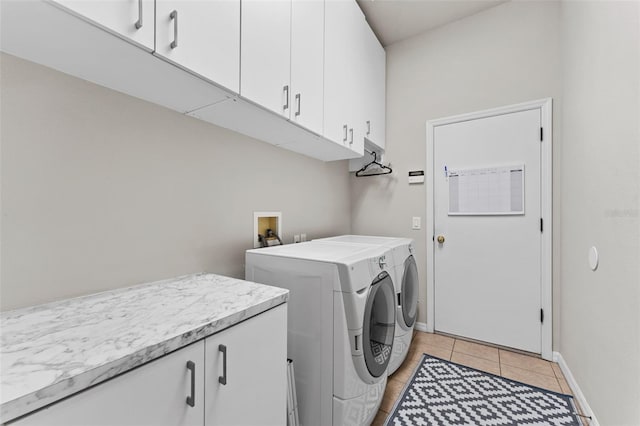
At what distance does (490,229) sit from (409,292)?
92cm

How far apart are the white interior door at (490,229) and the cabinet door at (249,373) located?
6.42ft

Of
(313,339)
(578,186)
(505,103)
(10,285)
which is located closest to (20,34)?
(10,285)

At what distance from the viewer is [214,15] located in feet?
3.34

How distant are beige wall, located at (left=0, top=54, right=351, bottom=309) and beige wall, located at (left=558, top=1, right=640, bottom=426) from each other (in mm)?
1845

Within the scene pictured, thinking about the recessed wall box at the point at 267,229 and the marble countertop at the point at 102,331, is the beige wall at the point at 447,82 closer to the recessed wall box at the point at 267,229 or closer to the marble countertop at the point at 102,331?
the recessed wall box at the point at 267,229

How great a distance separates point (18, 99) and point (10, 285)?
1.98ft

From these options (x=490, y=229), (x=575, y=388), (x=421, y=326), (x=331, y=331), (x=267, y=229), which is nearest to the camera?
(x=331, y=331)

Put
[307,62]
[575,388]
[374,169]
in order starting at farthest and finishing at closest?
1. [374,169]
2. [575,388]
3. [307,62]

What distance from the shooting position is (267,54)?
126 cm

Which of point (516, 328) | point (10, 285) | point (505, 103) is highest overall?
point (505, 103)

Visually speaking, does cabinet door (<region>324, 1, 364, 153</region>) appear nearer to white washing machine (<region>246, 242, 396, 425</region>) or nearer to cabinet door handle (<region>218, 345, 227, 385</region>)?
white washing machine (<region>246, 242, 396, 425</region>)

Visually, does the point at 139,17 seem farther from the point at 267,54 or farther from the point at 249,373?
the point at 249,373

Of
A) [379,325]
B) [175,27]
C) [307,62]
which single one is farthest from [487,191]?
[175,27]

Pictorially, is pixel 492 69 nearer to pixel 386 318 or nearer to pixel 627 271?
pixel 627 271
